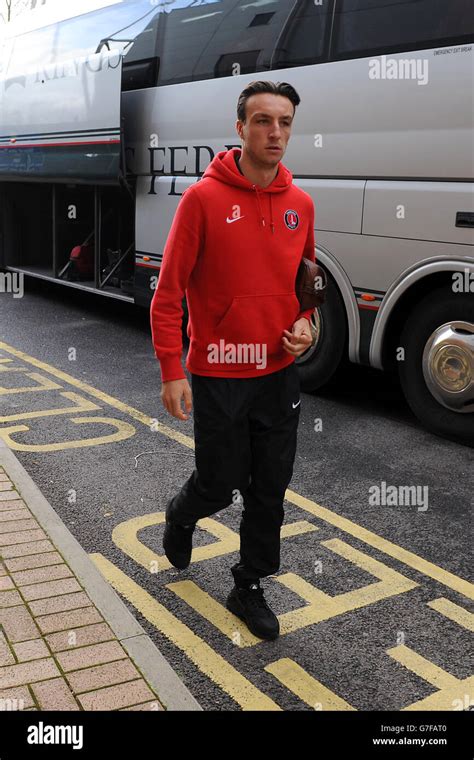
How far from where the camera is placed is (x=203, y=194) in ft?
9.40

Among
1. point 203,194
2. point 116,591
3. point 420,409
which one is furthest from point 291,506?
point 203,194

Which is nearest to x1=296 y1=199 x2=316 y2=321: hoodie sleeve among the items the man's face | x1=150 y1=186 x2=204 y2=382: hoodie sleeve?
the man's face

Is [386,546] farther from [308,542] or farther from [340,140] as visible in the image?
[340,140]

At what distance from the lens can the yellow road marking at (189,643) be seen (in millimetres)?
2809

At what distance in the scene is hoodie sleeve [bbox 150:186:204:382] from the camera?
286 centimetres

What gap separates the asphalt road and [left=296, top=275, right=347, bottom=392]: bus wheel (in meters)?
0.21

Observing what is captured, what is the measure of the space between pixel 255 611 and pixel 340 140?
3851 mm

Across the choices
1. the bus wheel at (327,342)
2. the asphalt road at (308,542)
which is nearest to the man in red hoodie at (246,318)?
the asphalt road at (308,542)

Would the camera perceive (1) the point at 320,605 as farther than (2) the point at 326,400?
No

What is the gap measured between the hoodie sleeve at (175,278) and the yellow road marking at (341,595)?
112 centimetres

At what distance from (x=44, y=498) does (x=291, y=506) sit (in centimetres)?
130
